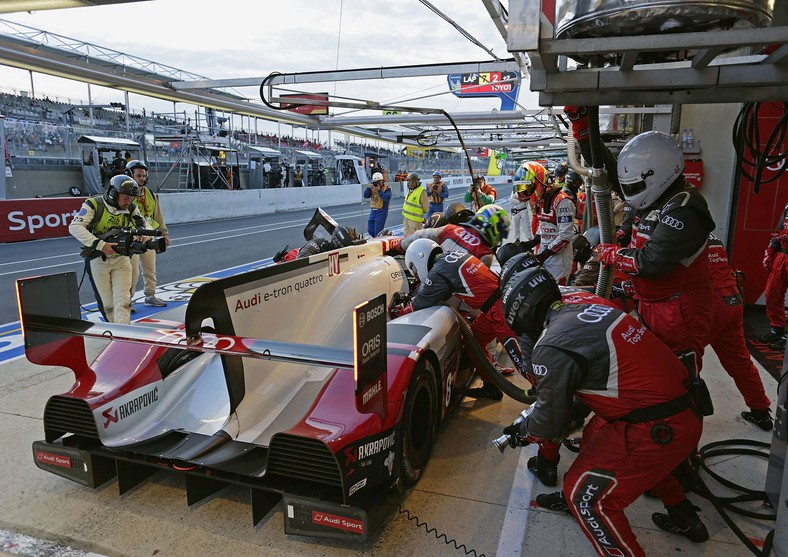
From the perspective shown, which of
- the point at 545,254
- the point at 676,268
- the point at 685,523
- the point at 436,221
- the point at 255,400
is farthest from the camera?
the point at 436,221

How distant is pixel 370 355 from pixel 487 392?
7.84 ft

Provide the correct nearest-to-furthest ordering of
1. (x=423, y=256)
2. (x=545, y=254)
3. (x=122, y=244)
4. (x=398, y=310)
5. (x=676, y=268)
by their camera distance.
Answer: (x=676, y=268) < (x=423, y=256) < (x=398, y=310) < (x=122, y=244) < (x=545, y=254)

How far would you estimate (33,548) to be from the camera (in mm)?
2703

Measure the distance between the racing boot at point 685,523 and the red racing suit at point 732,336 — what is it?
1283 millimetres

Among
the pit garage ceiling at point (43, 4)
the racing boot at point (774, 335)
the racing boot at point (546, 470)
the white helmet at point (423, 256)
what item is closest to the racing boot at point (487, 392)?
the white helmet at point (423, 256)

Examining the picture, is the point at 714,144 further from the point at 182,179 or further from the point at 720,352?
the point at 182,179

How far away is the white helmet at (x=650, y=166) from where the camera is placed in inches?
127

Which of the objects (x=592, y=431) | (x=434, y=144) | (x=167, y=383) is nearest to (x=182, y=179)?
(x=434, y=144)

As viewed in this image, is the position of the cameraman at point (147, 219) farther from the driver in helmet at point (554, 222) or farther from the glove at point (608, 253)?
the glove at point (608, 253)

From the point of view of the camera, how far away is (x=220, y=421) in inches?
129

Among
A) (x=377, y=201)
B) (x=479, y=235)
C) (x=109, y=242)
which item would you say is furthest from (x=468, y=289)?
(x=377, y=201)

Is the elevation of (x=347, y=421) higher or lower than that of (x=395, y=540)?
higher

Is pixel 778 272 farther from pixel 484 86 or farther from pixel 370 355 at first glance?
pixel 484 86

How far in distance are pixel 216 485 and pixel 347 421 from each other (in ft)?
2.67
